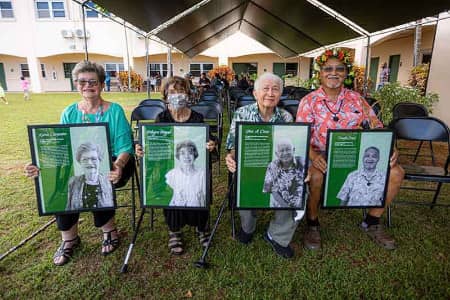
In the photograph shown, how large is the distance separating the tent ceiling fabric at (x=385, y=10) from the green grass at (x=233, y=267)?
3425 mm

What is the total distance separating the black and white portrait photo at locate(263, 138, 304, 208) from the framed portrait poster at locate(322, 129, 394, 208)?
0.30m

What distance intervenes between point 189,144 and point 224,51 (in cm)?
2155

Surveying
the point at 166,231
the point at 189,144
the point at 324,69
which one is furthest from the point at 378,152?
the point at 166,231

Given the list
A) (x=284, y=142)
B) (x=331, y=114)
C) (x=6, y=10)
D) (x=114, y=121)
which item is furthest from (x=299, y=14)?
(x=6, y=10)

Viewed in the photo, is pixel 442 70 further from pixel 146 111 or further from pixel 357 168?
pixel 146 111

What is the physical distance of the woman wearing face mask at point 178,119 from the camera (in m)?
2.45

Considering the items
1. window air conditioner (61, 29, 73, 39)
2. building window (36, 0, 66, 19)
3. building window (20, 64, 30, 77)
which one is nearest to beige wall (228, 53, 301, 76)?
window air conditioner (61, 29, 73, 39)

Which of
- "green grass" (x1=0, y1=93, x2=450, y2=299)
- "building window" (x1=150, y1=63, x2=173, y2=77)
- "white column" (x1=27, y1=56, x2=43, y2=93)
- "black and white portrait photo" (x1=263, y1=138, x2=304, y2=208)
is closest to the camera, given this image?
"green grass" (x1=0, y1=93, x2=450, y2=299)

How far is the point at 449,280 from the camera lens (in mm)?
2215

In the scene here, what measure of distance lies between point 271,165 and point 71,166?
1496 millimetres

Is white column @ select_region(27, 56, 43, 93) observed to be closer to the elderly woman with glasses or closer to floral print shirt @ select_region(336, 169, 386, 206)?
the elderly woman with glasses

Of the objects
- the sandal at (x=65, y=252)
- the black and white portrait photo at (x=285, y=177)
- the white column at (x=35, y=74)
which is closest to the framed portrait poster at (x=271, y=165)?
the black and white portrait photo at (x=285, y=177)

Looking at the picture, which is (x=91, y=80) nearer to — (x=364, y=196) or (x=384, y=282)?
(x=364, y=196)

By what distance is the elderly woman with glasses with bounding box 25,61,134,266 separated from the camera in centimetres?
231
